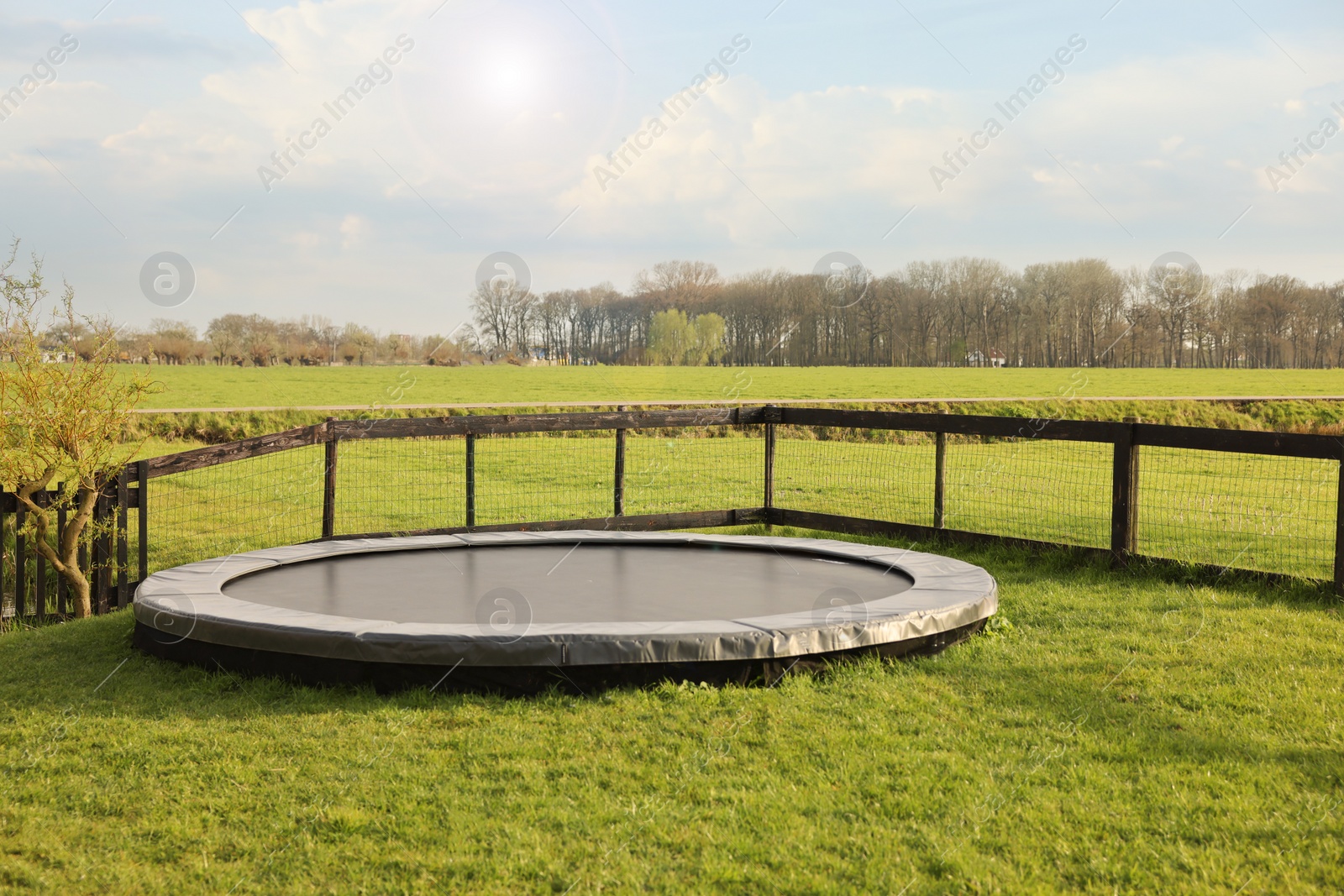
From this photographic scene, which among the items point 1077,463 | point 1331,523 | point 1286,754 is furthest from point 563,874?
point 1077,463

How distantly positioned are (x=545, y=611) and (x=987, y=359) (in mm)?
53433

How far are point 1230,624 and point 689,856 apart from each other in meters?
Result: 3.50

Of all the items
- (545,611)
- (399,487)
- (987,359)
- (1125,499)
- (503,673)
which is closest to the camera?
(503,673)

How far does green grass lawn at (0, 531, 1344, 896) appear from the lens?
2518 millimetres

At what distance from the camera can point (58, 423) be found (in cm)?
534

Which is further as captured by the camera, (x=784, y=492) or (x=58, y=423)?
(x=784, y=492)

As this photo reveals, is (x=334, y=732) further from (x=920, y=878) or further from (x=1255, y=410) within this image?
(x=1255, y=410)

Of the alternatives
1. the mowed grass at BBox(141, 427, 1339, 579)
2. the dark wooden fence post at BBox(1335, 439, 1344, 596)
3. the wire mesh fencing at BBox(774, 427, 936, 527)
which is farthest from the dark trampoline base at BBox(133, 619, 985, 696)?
the wire mesh fencing at BBox(774, 427, 936, 527)

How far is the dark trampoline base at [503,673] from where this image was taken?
3783 mm

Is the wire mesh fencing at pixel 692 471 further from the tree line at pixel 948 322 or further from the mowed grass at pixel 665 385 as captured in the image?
the tree line at pixel 948 322

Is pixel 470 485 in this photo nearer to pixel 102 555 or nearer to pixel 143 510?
pixel 143 510

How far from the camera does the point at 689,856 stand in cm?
258

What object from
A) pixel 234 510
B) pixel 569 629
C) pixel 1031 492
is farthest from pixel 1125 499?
pixel 234 510

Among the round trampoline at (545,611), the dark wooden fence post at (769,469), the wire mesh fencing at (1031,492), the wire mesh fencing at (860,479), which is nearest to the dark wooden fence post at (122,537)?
the round trampoline at (545,611)
